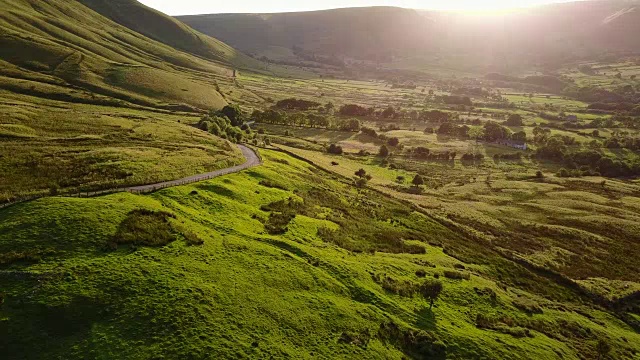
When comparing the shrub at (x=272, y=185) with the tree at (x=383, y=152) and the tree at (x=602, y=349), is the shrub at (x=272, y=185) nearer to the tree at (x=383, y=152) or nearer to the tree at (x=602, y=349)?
the tree at (x=602, y=349)

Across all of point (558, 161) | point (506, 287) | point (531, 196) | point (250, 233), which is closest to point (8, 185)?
point (250, 233)

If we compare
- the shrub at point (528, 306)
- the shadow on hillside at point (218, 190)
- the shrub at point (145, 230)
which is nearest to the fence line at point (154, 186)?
the shadow on hillside at point (218, 190)

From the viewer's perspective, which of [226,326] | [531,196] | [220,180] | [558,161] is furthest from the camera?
[558,161]

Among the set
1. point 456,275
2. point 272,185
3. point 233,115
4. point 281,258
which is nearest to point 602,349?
point 456,275

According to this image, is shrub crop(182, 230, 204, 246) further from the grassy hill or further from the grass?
the grassy hill

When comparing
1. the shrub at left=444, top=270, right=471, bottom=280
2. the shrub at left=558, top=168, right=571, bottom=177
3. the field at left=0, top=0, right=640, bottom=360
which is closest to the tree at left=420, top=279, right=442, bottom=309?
the field at left=0, top=0, right=640, bottom=360

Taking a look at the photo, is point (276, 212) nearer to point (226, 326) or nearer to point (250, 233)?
point (250, 233)

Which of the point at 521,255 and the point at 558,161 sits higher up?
the point at 558,161

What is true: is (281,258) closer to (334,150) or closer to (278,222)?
(278,222)
